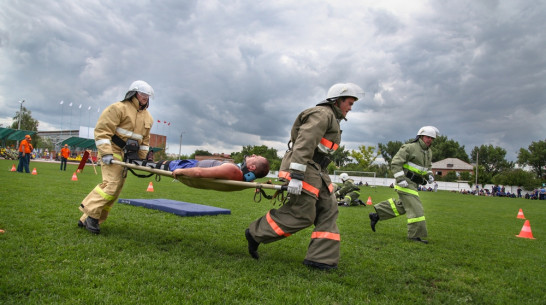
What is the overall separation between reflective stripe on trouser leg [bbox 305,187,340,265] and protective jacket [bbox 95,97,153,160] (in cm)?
319

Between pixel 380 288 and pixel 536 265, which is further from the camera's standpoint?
pixel 536 265

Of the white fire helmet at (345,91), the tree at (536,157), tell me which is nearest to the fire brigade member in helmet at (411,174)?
the white fire helmet at (345,91)

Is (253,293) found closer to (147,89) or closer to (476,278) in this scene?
(476,278)

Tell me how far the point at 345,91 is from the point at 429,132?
12.1ft

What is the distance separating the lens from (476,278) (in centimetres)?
433

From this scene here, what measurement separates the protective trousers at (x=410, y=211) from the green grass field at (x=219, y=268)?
0.35 meters

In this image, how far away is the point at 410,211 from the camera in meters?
7.01

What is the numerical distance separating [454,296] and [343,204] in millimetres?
10018

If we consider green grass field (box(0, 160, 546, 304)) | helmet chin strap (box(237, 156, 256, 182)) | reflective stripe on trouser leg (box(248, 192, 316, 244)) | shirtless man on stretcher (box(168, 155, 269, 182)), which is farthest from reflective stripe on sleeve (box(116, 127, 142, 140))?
reflective stripe on trouser leg (box(248, 192, 316, 244))

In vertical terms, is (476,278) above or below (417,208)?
below

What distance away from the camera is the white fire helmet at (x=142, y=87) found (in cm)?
549

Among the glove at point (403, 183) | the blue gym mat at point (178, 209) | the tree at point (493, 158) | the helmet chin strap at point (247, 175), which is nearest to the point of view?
the helmet chin strap at point (247, 175)

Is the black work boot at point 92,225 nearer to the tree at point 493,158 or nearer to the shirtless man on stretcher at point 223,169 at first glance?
the shirtless man on stretcher at point 223,169

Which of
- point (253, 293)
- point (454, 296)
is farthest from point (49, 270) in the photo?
point (454, 296)
